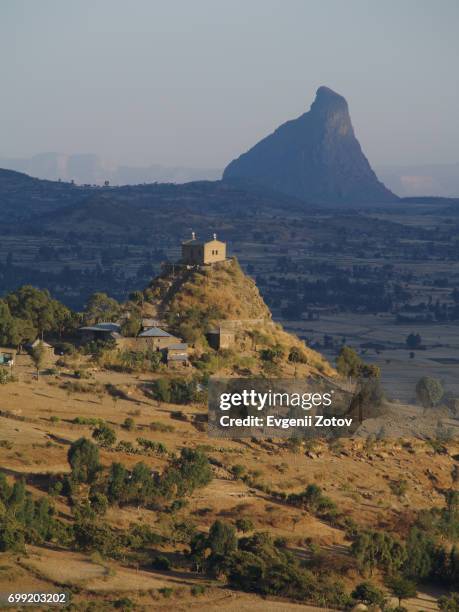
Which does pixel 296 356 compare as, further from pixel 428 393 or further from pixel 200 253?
pixel 428 393

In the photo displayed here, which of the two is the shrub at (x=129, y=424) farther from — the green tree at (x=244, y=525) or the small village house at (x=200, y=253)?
the small village house at (x=200, y=253)

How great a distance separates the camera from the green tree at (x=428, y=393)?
207ft

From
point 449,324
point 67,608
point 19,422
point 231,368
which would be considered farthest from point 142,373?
point 449,324

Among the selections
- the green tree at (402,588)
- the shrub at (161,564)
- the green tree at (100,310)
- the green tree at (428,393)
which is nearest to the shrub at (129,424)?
the green tree at (100,310)

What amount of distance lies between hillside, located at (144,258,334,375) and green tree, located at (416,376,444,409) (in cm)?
483

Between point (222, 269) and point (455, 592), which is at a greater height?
point (222, 269)

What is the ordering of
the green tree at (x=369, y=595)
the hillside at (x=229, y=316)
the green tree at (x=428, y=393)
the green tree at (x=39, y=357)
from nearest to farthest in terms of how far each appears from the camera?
Result: the green tree at (x=369, y=595) < the green tree at (x=39, y=357) < the hillside at (x=229, y=316) < the green tree at (x=428, y=393)

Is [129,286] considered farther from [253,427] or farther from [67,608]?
[67,608]

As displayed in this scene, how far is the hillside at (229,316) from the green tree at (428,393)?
483 cm

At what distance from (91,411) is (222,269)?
1464 cm

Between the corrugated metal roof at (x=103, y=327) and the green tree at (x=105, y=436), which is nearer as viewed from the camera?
the green tree at (x=105, y=436)

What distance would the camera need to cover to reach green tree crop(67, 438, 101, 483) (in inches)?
1674

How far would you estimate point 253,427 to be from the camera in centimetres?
5212

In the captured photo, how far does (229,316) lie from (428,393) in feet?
30.9
